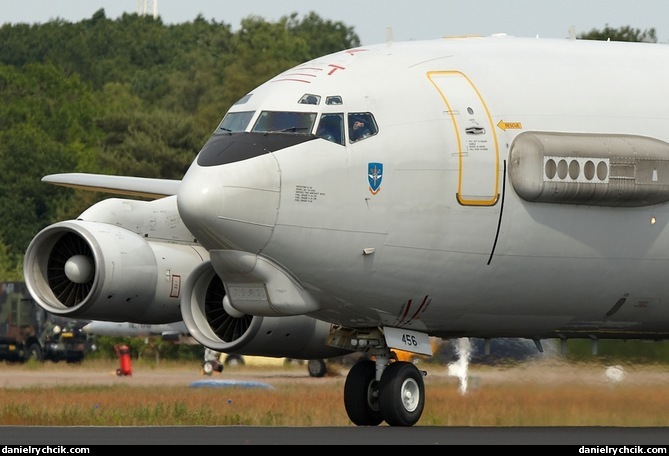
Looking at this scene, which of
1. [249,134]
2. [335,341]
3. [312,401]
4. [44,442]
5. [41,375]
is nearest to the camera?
[44,442]

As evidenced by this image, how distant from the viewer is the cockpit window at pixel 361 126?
22.8m

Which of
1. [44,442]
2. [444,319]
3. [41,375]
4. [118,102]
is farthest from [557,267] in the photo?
[118,102]

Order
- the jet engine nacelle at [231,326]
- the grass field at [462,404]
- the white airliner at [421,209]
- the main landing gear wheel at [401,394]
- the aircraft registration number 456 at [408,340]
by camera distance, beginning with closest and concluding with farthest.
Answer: the white airliner at [421,209] → the main landing gear wheel at [401,394] → the aircraft registration number 456 at [408,340] → the jet engine nacelle at [231,326] → the grass field at [462,404]

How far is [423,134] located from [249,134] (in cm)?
232

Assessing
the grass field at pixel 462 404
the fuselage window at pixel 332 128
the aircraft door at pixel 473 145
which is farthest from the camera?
the grass field at pixel 462 404

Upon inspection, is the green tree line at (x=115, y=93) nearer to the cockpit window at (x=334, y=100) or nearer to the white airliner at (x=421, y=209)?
the white airliner at (x=421, y=209)

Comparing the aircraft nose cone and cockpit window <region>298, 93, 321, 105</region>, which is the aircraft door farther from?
the aircraft nose cone

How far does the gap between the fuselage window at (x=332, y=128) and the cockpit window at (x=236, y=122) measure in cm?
102

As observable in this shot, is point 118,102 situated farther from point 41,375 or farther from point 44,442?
point 44,442

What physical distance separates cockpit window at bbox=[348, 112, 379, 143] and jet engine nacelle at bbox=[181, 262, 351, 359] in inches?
152

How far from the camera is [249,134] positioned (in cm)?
2277

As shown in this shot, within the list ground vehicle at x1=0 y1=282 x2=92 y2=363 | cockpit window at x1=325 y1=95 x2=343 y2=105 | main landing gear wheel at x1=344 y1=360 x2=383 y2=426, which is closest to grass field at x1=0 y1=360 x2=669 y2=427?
main landing gear wheel at x1=344 y1=360 x2=383 y2=426

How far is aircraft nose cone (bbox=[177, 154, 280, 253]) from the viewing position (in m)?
21.8

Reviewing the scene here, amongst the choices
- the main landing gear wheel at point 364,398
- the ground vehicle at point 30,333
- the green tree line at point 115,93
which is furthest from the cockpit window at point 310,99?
the green tree line at point 115,93
